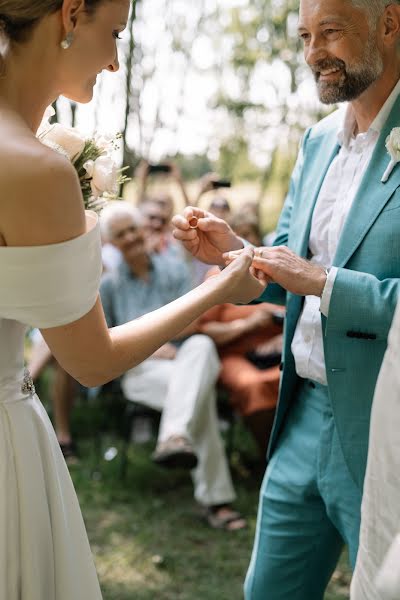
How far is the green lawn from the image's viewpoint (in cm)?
404

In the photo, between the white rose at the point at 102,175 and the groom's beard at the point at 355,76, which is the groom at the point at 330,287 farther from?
the white rose at the point at 102,175

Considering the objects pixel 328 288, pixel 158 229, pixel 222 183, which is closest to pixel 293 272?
pixel 328 288

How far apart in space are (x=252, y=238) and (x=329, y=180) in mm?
3489

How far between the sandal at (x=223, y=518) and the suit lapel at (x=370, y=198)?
2.84 m

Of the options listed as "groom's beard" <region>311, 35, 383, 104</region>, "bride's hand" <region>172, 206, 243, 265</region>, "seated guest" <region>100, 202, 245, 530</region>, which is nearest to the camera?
"groom's beard" <region>311, 35, 383, 104</region>

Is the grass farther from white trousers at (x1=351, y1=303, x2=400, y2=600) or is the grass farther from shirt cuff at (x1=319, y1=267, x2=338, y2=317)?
white trousers at (x1=351, y1=303, x2=400, y2=600)

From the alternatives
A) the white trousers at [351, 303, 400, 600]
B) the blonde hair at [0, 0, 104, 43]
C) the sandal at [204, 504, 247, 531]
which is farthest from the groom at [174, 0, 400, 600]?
the sandal at [204, 504, 247, 531]

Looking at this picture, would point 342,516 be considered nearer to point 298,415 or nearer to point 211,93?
point 298,415

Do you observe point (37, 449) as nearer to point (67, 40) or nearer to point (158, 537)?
point (67, 40)

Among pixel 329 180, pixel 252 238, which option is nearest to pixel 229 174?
pixel 252 238

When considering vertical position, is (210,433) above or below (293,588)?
below

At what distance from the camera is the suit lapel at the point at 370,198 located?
7.53ft

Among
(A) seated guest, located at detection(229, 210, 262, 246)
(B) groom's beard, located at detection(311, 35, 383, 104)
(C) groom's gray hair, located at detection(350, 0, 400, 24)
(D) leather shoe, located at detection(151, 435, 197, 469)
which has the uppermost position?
(C) groom's gray hair, located at detection(350, 0, 400, 24)

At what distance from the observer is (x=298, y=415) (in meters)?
2.63
